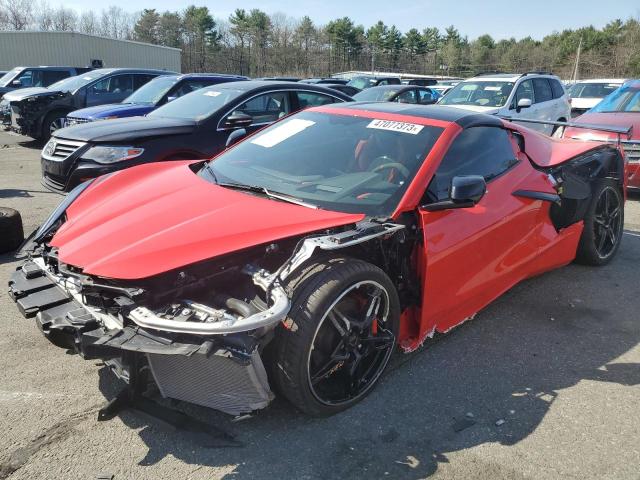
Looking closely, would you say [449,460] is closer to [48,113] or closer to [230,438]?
[230,438]

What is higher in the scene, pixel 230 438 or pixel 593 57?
pixel 593 57

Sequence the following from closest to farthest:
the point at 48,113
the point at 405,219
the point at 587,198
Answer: the point at 405,219 → the point at 587,198 → the point at 48,113

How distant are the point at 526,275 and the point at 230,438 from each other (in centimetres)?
250

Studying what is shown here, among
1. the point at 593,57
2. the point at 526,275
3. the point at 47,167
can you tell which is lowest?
the point at 526,275

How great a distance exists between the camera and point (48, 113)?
11773mm

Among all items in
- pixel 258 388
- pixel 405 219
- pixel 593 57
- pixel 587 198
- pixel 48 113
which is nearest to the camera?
pixel 258 388

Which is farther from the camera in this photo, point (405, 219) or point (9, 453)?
point (405, 219)

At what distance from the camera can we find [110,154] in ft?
19.6

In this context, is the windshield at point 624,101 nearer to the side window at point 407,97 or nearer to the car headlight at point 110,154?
the side window at point 407,97

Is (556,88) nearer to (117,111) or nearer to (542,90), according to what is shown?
(542,90)

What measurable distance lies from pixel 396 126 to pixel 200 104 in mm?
4076

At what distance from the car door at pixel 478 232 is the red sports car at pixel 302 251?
0.01 metres

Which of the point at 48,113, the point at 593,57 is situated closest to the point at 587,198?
the point at 48,113

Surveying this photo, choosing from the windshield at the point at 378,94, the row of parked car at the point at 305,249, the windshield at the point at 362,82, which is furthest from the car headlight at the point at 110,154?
the windshield at the point at 362,82
